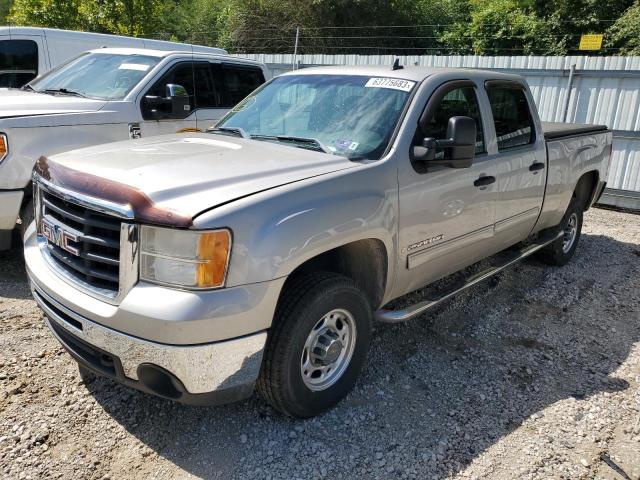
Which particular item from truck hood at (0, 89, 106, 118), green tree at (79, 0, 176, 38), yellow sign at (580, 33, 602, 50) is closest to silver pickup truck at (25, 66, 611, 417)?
truck hood at (0, 89, 106, 118)

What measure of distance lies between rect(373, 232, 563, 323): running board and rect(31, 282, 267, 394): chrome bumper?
1.05 m

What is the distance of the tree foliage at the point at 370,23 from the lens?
59.7 feet

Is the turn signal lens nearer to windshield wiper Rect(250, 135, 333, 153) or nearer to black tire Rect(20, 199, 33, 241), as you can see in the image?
windshield wiper Rect(250, 135, 333, 153)

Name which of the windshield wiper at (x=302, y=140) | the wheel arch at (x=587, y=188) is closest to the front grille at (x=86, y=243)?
the windshield wiper at (x=302, y=140)

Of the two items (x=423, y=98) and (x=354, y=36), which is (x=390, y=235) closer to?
(x=423, y=98)

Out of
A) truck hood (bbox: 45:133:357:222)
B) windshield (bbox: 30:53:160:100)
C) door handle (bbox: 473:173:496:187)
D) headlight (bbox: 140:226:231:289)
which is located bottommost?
headlight (bbox: 140:226:231:289)

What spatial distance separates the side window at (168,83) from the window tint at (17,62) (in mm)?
2650

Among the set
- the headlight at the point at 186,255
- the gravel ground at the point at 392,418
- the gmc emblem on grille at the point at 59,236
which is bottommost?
the gravel ground at the point at 392,418

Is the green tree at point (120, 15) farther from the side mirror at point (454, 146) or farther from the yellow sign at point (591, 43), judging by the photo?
the side mirror at point (454, 146)

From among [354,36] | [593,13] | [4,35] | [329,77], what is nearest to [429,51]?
[354,36]

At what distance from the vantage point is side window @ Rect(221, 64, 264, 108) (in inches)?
265

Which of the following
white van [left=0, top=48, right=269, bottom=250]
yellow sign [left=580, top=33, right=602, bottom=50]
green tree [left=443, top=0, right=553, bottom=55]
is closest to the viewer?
white van [left=0, top=48, right=269, bottom=250]

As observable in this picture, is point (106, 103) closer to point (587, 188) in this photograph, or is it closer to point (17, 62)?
point (17, 62)

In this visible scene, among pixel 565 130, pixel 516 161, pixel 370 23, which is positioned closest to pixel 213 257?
pixel 516 161
